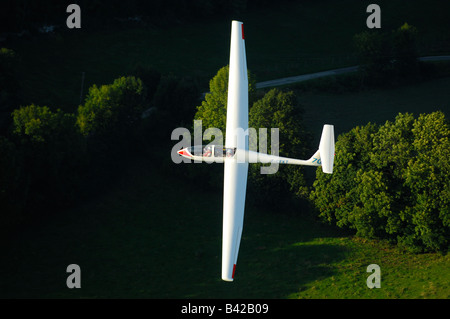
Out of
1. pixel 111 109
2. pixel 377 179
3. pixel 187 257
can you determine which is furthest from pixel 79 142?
pixel 377 179

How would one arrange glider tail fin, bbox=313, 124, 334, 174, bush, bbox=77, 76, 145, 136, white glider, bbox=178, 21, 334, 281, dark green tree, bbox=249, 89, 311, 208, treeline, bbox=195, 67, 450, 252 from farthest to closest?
bush, bbox=77, 76, 145, 136
dark green tree, bbox=249, 89, 311, 208
treeline, bbox=195, 67, 450, 252
glider tail fin, bbox=313, 124, 334, 174
white glider, bbox=178, 21, 334, 281

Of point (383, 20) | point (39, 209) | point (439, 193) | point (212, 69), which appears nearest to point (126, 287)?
point (39, 209)

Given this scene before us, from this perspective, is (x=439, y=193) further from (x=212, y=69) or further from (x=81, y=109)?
(x=212, y=69)

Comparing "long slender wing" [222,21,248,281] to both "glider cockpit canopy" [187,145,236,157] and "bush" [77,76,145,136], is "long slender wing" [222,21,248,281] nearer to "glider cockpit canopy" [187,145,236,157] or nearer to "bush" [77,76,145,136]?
"glider cockpit canopy" [187,145,236,157]

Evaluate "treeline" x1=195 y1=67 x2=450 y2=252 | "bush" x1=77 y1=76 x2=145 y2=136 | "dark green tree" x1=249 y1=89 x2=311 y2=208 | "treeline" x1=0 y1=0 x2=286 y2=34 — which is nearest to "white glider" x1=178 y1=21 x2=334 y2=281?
"treeline" x1=195 y1=67 x2=450 y2=252

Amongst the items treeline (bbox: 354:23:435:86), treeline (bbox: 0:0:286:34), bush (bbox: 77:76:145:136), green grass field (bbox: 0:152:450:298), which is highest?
treeline (bbox: 0:0:286:34)

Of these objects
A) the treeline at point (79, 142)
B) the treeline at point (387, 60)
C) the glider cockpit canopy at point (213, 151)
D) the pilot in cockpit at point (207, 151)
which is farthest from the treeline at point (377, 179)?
the treeline at point (387, 60)

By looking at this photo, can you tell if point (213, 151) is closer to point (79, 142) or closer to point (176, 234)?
point (176, 234)

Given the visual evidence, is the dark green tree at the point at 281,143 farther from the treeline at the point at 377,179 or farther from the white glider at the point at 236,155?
the white glider at the point at 236,155
